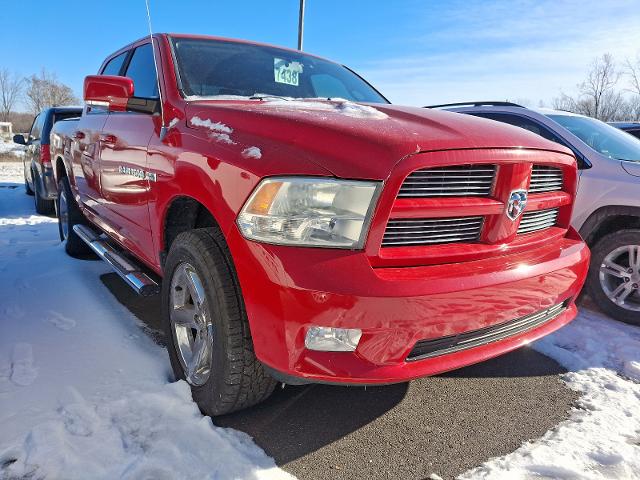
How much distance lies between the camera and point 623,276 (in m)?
3.70

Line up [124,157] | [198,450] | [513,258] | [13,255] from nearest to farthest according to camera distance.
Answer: [198,450]
[513,258]
[124,157]
[13,255]

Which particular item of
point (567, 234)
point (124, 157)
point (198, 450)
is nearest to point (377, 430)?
point (198, 450)

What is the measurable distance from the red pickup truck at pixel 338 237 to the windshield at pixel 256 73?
0.05 m

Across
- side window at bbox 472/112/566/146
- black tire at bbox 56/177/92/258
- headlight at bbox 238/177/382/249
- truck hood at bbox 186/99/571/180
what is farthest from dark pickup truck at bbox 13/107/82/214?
headlight at bbox 238/177/382/249

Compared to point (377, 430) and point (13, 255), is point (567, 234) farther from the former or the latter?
point (13, 255)

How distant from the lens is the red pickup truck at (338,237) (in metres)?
1.66

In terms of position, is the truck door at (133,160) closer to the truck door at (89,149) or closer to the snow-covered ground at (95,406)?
the truck door at (89,149)

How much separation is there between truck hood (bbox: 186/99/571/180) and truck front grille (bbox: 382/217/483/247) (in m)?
0.25

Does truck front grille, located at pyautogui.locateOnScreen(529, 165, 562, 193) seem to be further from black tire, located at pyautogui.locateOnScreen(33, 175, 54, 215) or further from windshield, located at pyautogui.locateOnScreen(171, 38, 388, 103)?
black tire, located at pyautogui.locateOnScreen(33, 175, 54, 215)

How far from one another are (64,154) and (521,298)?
4736mm

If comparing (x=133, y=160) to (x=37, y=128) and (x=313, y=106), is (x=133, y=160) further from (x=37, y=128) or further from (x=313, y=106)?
(x=37, y=128)

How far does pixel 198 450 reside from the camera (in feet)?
6.17

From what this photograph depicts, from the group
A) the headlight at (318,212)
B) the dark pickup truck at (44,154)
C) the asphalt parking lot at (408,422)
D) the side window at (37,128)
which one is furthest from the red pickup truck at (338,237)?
the side window at (37,128)

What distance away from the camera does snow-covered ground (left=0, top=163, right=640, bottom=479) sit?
5.97ft
